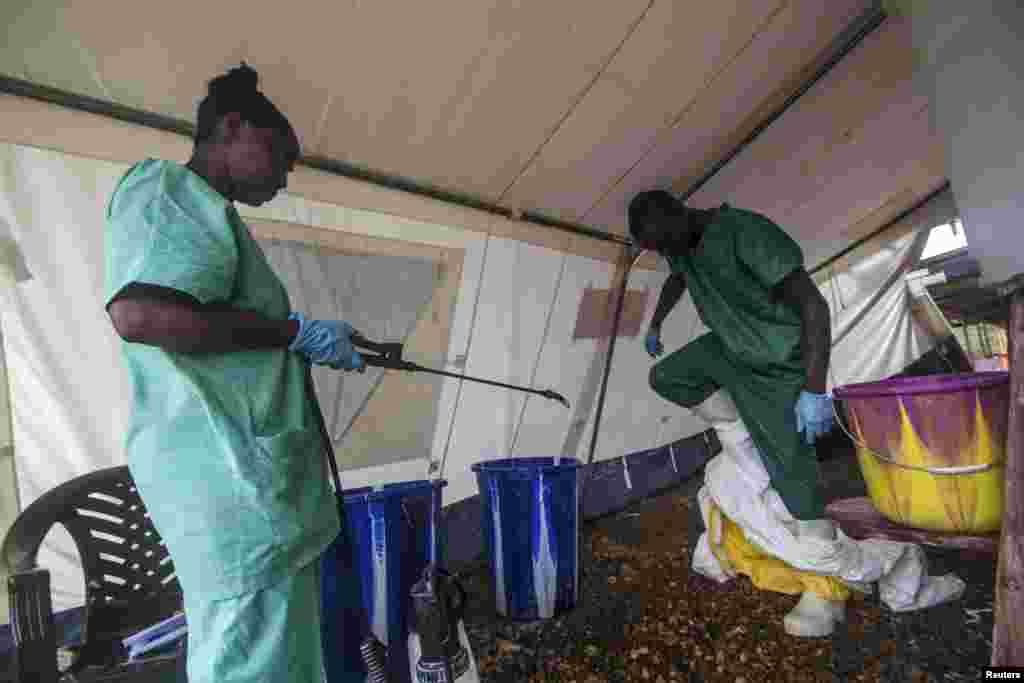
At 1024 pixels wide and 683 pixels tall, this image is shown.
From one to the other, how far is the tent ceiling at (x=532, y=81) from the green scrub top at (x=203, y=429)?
0.54 metres

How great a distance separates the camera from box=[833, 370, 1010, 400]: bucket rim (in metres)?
1.29

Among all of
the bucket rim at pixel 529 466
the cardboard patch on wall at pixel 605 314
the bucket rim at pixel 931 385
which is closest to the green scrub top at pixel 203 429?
the bucket rim at pixel 529 466

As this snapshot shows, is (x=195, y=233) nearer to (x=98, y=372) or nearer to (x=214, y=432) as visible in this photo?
(x=214, y=432)

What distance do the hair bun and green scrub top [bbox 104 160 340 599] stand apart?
0.83ft

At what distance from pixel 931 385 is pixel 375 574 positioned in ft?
5.51

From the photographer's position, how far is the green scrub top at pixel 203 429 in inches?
34.8

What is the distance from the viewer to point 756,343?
1.91m

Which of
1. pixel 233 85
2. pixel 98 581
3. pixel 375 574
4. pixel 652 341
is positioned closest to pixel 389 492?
pixel 375 574

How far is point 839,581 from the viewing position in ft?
6.06

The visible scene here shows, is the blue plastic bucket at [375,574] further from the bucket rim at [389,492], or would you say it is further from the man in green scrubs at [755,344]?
the man in green scrubs at [755,344]

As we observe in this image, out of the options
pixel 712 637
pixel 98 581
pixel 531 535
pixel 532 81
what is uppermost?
pixel 532 81

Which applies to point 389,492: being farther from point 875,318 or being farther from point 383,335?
point 875,318

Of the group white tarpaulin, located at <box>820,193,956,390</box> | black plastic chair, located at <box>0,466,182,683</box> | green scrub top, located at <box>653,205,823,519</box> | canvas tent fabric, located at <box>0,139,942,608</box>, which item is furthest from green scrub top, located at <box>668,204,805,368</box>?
white tarpaulin, located at <box>820,193,956,390</box>

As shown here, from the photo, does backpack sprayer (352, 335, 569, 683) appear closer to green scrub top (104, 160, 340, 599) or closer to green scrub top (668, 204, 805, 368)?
green scrub top (104, 160, 340, 599)
